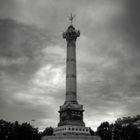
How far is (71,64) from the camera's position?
6178 centimetres

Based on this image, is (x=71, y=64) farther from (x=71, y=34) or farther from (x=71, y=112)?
(x=71, y=112)

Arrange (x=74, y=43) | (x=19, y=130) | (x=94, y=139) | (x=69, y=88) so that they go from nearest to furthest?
(x=94, y=139) < (x=69, y=88) < (x=74, y=43) < (x=19, y=130)

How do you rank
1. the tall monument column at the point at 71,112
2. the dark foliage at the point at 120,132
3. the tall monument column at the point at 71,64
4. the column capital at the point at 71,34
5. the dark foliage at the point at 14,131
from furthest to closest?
1. the dark foliage at the point at 120,132
2. the dark foliage at the point at 14,131
3. the column capital at the point at 71,34
4. the tall monument column at the point at 71,64
5. the tall monument column at the point at 71,112

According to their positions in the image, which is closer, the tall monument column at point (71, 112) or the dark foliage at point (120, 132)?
the tall monument column at point (71, 112)

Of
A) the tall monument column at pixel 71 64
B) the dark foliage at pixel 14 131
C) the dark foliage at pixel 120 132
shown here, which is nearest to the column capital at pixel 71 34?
the tall monument column at pixel 71 64

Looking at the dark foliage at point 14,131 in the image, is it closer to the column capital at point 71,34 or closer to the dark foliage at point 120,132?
the dark foliage at point 120,132

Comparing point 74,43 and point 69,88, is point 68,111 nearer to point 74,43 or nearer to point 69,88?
point 69,88

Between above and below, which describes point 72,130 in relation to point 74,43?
below

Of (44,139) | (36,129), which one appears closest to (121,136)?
(36,129)

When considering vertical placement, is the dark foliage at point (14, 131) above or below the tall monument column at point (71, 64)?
below

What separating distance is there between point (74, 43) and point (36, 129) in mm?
38382

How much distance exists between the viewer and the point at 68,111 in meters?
58.7

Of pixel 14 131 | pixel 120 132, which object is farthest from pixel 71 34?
pixel 120 132

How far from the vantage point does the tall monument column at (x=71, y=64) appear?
197 feet
